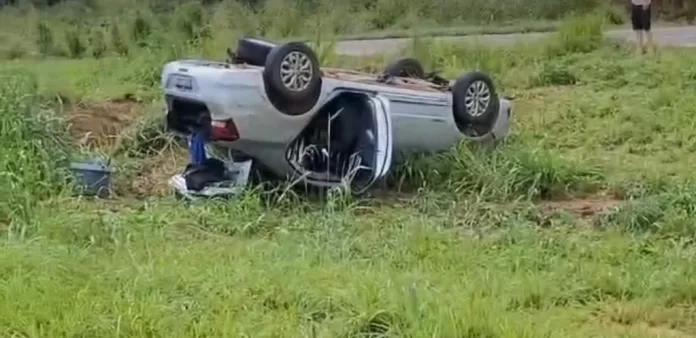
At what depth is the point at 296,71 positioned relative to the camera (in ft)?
26.3

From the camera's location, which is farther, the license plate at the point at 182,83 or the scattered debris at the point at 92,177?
the scattered debris at the point at 92,177

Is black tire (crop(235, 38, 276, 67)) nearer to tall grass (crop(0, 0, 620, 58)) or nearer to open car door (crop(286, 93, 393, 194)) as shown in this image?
open car door (crop(286, 93, 393, 194))

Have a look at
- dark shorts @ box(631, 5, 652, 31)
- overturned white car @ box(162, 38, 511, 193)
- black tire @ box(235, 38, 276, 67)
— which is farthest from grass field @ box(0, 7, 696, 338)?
dark shorts @ box(631, 5, 652, 31)

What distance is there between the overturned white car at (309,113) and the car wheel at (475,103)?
0.03 ft

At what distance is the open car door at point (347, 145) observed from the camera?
27.0ft

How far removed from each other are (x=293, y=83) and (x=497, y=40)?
1162 centimetres

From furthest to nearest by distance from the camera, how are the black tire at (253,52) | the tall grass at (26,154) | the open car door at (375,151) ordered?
the black tire at (253,52) < the open car door at (375,151) < the tall grass at (26,154)

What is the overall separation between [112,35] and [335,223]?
12.6 m

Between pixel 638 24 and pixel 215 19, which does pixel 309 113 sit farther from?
pixel 215 19

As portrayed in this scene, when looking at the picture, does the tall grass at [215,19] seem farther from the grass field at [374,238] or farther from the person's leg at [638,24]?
the grass field at [374,238]

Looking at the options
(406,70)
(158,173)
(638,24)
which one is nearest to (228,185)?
(158,173)

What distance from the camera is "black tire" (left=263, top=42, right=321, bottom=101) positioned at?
7910mm

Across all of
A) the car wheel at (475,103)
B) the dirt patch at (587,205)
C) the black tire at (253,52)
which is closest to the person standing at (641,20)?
the car wheel at (475,103)

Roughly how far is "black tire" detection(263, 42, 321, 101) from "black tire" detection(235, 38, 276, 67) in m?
0.40
